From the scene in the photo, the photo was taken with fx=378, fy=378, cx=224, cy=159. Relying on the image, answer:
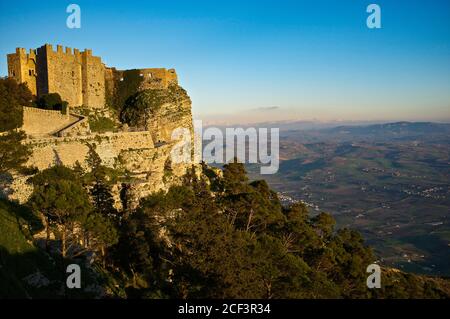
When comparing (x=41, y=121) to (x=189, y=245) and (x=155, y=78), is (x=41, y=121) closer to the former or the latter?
(x=155, y=78)

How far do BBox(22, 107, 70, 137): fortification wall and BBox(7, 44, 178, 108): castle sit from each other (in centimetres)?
494

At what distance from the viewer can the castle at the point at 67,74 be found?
37.1 meters

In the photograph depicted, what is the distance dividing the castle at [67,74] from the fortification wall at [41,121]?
4940 millimetres

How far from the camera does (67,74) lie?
126ft

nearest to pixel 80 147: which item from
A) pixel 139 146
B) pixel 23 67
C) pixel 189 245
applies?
pixel 139 146

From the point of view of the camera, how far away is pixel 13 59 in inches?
1459

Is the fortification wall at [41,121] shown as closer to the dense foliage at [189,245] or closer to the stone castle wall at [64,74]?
the stone castle wall at [64,74]

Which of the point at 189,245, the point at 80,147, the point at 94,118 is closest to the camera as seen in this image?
the point at 189,245

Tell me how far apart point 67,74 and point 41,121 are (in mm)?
8052

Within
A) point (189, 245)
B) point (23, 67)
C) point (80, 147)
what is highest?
point (23, 67)

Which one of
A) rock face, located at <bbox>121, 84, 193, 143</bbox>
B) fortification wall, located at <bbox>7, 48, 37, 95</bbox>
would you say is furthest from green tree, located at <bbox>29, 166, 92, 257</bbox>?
fortification wall, located at <bbox>7, 48, 37, 95</bbox>

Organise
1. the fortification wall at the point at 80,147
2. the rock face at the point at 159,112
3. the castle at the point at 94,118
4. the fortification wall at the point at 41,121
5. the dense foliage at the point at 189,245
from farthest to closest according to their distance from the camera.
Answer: the rock face at the point at 159,112, the fortification wall at the point at 41,121, the castle at the point at 94,118, the fortification wall at the point at 80,147, the dense foliage at the point at 189,245

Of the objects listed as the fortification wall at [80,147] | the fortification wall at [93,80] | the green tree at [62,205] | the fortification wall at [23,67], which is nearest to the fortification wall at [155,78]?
the fortification wall at [93,80]
